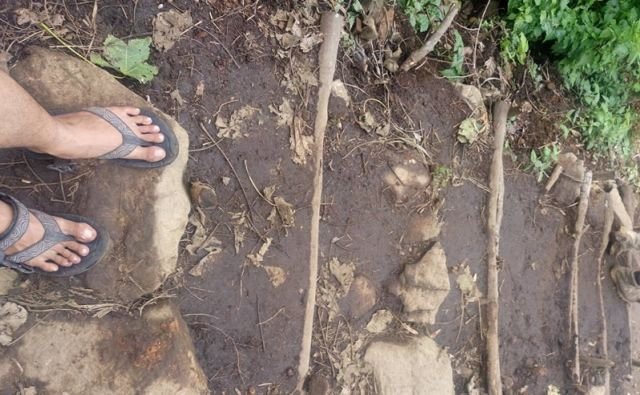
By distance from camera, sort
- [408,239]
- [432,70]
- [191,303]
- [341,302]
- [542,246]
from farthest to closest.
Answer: [542,246], [432,70], [408,239], [341,302], [191,303]

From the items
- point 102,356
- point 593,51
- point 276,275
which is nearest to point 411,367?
point 276,275

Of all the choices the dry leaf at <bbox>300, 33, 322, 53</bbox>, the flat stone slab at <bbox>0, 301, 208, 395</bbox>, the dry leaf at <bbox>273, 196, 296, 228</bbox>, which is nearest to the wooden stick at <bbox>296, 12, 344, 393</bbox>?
the dry leaf at <bbox>300, 33, 322, 53</bbox>

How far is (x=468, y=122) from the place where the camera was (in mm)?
4168

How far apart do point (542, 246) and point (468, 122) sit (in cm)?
138

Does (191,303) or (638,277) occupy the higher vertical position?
(191,303)

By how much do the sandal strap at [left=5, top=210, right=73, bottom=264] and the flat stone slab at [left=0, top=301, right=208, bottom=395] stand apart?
0.40 metres

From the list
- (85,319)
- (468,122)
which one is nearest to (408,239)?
(468,122)

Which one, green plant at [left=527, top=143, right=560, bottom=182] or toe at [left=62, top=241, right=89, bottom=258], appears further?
green plant at [left=527, top=143, right=560, bottom=182]

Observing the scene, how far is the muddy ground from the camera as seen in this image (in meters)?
3.09

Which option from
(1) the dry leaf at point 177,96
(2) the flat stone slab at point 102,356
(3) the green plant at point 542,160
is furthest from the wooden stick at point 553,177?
(2) the flat stone slab at point 102,356

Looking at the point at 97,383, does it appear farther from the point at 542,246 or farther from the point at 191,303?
the point at 542,246

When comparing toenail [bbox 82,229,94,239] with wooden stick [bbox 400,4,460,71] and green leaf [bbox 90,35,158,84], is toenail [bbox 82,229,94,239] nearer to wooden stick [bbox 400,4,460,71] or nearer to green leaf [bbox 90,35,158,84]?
green leaf [bbox 90,35,158,84]

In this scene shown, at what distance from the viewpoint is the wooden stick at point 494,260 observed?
415 centimetres

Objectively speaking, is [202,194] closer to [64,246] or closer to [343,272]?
[64,246]
